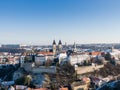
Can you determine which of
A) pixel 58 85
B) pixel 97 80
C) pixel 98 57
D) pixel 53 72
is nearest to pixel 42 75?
pixel 53 72

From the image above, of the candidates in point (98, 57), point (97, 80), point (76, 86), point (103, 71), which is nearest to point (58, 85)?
point (76, 86)

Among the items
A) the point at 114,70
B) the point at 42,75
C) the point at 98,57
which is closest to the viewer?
the point at 42,75

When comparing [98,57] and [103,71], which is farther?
[98,57]

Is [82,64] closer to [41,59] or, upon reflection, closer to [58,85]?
[41,59]

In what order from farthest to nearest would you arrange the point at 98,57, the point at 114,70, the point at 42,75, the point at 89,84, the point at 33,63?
1. the point at 98,57
2. the point at 114,70
3. the point at 33,63
4. the point at 42,75
5. the point at 89,84

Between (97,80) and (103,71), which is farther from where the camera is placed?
(103,71)

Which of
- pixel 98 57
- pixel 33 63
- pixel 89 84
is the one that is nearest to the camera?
pixel 89 84

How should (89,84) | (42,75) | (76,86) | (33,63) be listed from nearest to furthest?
1. (76,86)
2. (89,84)
3. (42,75)
4. (33,63)

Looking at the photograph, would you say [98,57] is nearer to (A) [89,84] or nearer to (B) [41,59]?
(B) [41,59]
